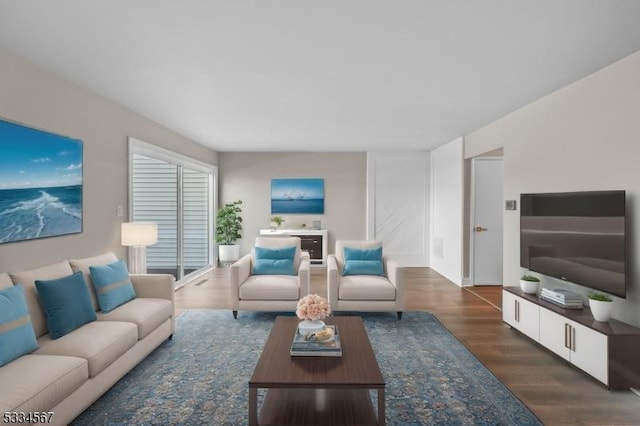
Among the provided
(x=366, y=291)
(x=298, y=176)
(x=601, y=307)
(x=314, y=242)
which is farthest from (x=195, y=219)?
(x=601, y=307)

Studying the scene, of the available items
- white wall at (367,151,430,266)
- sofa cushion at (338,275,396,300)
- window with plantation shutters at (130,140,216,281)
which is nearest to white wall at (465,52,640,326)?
sofa cushion at (338,275,396,300)

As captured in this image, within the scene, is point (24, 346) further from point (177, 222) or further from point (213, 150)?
point (213, 150)

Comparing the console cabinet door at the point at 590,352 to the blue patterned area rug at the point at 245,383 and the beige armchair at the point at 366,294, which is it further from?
the beige armchair at the point at 366,294

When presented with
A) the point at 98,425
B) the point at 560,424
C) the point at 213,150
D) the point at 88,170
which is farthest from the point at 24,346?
the point at 213,150

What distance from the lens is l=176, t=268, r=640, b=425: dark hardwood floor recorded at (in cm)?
236

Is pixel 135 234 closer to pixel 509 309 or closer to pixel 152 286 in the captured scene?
pixel 152 286

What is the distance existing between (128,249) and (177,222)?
5.30 ft

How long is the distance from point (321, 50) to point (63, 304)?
2.62 m

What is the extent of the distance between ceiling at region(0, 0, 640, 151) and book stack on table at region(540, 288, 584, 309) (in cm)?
197

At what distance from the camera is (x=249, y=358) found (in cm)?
314

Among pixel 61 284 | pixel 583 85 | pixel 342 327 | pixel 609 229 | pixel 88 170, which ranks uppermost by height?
pixel 583 85

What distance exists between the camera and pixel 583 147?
3197mm

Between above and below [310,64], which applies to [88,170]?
below

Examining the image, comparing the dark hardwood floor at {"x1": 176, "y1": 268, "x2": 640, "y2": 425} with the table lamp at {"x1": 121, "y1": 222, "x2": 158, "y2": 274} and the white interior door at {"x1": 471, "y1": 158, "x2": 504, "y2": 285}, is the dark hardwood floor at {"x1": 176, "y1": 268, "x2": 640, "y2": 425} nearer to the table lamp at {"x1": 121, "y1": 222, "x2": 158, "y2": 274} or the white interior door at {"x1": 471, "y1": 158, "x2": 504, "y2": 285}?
the white interior door at {"x1": 471, "y1": 158, "x2": 504, "y2": 285}
